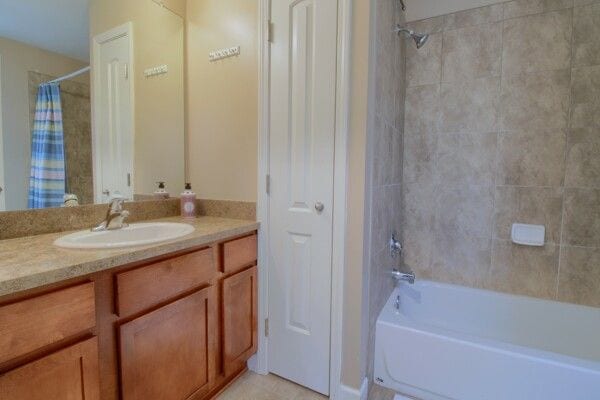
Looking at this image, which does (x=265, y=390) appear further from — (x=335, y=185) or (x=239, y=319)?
(x=335, y=185)

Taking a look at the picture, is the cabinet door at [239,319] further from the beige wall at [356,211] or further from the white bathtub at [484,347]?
the white bathtub at [484,347]

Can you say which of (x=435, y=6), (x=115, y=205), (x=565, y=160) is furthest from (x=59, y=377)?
(x=435, y=6)

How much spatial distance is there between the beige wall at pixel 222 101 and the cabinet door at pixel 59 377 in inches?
39.2

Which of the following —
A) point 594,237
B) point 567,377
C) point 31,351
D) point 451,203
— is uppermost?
point 451,203

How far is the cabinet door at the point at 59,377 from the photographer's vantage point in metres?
0.71

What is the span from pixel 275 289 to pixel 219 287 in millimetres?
336

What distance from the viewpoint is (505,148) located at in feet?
5.99

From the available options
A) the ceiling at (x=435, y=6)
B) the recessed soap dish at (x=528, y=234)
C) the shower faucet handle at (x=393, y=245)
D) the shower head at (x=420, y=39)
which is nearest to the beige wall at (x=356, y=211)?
the shower faucet handle at (x=393, y=245)

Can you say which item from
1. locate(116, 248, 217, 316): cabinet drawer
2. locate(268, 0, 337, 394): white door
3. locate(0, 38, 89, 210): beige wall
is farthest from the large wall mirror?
locate(268, 0, 337, 394): white door

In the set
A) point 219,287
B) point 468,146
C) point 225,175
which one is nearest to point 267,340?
point 219,287

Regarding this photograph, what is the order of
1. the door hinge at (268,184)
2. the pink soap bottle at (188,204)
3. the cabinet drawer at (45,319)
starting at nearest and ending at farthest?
the cabinet drawer at (45,319) < the door hinge at (268,184) < the pink soap bottle at (188,204)

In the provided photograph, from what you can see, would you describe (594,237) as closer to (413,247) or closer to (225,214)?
(413,247)

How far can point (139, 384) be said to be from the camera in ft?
3.37

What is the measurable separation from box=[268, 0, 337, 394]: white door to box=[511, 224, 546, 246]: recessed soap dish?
130 centimetres
